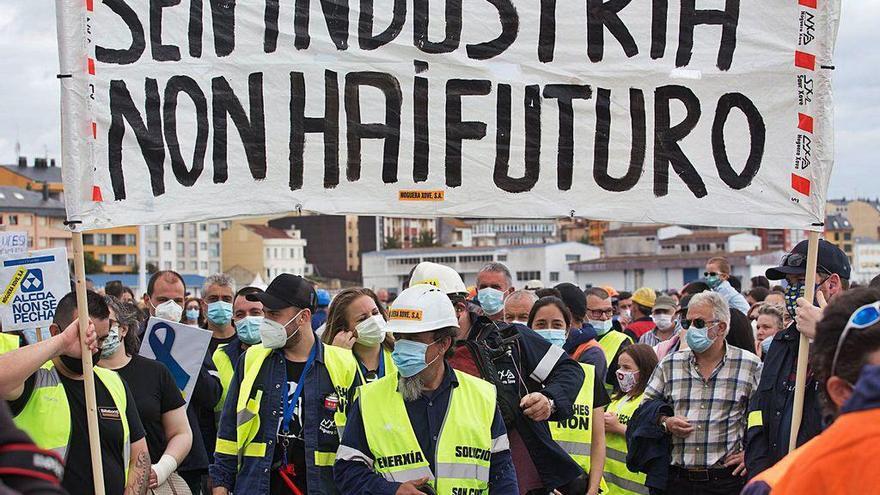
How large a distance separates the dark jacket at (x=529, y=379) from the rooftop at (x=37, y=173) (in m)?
146

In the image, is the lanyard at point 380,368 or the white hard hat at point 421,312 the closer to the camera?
the white hard hat at point 421,312

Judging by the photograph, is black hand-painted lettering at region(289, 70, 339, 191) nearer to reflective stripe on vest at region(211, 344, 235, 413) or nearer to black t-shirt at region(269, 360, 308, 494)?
black t-shirt at region(269, 360, 308, 494)

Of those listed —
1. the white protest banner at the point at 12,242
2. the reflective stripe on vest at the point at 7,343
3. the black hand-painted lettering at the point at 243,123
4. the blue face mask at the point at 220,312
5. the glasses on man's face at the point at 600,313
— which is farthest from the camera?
the white protest banner at the point at 12,242

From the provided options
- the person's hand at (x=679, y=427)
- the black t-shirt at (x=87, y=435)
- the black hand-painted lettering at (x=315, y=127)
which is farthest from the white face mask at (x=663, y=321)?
the black t-shirt at (x=87, y=435)

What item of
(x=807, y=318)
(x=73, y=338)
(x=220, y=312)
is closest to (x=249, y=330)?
(x=220, y=312)

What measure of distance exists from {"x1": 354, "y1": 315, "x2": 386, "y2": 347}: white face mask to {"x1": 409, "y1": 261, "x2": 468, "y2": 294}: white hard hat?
373 millimetres

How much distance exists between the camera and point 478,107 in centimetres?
650

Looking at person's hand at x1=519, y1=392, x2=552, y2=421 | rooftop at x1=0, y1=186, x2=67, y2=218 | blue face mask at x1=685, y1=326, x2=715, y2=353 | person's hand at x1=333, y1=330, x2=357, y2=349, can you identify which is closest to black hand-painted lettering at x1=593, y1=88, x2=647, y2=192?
person's hand at x1=519, y1=392, x2=552, y2=421

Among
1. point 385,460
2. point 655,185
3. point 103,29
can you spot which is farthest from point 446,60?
point 385,460

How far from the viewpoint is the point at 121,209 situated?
623 centimetres

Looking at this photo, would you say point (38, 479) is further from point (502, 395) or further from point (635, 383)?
point (635, 383)

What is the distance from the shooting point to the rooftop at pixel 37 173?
5797 inches

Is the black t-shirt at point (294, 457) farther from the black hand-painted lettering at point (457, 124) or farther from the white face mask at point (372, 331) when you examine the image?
the black hand-painted lettering at point (457, 124)

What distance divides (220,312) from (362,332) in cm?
357
